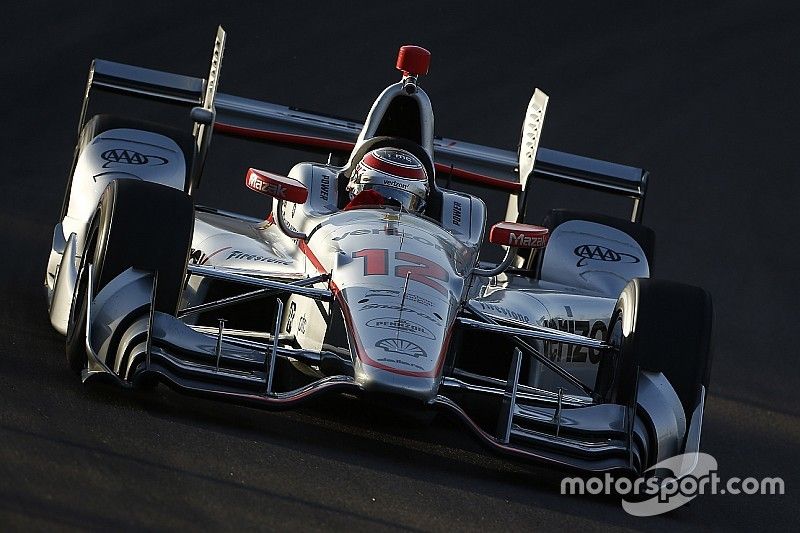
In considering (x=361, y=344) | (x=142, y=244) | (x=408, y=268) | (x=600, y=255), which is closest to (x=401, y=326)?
(x=361, y=344)

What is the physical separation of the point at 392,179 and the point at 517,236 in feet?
3.98

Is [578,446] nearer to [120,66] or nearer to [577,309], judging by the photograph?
[577,309]

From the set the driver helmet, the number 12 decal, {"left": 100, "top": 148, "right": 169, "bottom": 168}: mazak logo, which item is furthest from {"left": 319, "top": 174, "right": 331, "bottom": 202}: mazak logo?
the number 12 decal

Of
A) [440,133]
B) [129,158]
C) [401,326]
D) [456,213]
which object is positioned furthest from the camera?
[440,133]

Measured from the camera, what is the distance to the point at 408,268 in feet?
24.4

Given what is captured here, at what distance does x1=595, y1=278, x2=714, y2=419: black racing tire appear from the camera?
24.0 feet

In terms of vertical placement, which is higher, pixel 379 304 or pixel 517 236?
pixel 517 236

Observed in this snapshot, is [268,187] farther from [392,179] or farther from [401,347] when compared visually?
[401,347]

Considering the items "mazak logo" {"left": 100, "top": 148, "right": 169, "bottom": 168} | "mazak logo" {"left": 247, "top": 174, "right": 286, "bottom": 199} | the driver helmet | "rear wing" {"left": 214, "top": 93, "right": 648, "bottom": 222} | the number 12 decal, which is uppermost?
"rear wing" {"left": 214, "top": 93, "right": 648, "bottom": 222}

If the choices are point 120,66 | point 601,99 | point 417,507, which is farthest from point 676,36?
point 417,507

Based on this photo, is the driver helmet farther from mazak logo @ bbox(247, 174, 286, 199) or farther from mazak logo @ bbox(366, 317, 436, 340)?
mazak logo @ bbox(366, 317, 436, 340)

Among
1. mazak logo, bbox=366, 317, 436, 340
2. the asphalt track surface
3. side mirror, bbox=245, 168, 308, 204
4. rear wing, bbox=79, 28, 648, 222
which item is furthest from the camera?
rear wing, bbox=79, 28, 648, 222

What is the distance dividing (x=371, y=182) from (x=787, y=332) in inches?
229

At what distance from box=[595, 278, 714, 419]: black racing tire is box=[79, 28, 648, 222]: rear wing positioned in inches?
127
